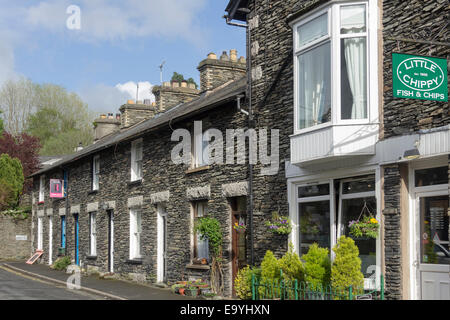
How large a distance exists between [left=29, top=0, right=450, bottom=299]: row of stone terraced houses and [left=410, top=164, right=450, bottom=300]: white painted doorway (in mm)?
16

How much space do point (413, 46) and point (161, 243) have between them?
11.1 metres

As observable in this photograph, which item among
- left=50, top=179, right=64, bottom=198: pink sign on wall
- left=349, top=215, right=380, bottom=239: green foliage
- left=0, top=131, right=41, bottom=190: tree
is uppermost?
left=0, top=131, right=41, bottom=190: tree

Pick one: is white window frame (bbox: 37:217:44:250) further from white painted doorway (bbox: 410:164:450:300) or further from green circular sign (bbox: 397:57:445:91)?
green circular sign (bbox: 397:57:445:91)

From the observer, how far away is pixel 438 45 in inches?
368

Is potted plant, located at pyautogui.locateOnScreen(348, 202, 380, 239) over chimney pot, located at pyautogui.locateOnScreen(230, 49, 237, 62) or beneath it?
beneath

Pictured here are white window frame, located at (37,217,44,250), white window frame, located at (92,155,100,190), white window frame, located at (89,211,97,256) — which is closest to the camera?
white window frame, located at (89,211,97,256)

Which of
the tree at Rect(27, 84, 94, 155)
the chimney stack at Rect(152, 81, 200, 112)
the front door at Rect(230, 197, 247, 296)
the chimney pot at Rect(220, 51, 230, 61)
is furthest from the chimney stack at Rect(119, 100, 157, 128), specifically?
the tree at Rect(27, 84, 94, 155)

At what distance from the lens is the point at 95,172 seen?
24703 mm

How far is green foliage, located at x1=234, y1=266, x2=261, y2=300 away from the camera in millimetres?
13226

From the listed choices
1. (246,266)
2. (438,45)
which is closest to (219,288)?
(246,266)

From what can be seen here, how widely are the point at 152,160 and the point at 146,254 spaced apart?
3011mm

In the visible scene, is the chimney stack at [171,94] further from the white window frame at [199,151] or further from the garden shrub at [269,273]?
the garden shrub at [269,273]

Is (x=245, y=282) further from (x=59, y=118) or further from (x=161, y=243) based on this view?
(x=59, y=118)

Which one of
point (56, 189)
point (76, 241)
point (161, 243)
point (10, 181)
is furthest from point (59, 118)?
point (161, 243)
